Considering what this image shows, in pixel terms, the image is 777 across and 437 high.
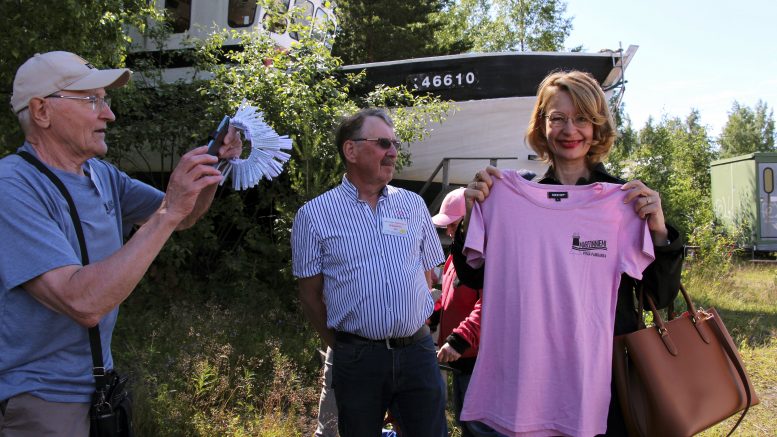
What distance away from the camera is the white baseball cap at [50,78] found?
6.42 feet

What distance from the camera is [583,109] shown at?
2201 mm

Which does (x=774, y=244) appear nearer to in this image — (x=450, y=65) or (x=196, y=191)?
(x=450, y=65)

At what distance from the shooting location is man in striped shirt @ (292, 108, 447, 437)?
2.75 m

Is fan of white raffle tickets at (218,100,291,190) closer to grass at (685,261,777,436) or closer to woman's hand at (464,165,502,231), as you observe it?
woman's hand at (464,165,502,231)

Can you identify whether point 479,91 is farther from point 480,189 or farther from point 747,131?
point 747,131

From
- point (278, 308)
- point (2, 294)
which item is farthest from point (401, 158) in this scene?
point (2, 294)

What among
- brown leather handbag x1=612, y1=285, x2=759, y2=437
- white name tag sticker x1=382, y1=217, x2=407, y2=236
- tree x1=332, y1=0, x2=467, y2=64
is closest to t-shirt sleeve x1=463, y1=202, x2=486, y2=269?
brown leather handbag x1=612, y1=285, x2=759, y2=437

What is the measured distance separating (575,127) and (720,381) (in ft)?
3.21

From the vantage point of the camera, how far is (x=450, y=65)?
10.2m

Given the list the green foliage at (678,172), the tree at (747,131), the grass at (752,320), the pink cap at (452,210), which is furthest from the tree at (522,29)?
the tree at (747,131)

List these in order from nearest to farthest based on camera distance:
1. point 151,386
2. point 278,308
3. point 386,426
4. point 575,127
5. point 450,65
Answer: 1. point 575,127
2. point 386,426
3. point 151,386
4. point 278,308
5. point 450,65

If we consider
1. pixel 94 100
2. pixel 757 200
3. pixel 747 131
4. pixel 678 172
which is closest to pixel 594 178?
pixel 94 100

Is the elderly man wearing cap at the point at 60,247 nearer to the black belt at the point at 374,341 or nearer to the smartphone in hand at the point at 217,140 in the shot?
the smartphone in hand at the point at 217,140

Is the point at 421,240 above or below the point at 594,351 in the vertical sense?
above
